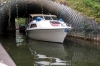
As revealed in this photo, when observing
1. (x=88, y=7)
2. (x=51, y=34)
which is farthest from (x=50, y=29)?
(x=88, y=7)

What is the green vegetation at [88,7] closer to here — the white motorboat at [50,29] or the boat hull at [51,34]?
the white motorboat at [50,29]

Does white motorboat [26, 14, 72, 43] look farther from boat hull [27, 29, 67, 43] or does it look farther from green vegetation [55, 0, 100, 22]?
green vegetation [55, 0, 100, 22]

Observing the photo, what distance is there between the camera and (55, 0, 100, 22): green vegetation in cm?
1336

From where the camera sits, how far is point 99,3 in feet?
43.7

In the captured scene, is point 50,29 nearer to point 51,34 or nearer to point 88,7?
point 51,34

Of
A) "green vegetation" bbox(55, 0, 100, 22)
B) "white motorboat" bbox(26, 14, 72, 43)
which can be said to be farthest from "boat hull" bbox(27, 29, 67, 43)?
"green vegetation" bbox(55, 0, 100, 22)

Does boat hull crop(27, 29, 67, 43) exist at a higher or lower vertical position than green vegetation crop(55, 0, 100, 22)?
lower

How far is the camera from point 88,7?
14.1 meters

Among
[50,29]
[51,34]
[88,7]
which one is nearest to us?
[50,29]

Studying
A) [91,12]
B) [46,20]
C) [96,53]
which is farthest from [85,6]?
[96,53]

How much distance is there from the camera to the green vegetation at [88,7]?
13362 mm

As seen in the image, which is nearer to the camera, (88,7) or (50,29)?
(50,29)

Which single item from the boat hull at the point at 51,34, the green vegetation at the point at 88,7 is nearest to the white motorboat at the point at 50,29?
the boat hull at the point at 51,34

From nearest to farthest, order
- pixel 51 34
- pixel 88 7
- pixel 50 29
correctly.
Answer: pixel 50 29
pixel 51 34
pixel 88 7
